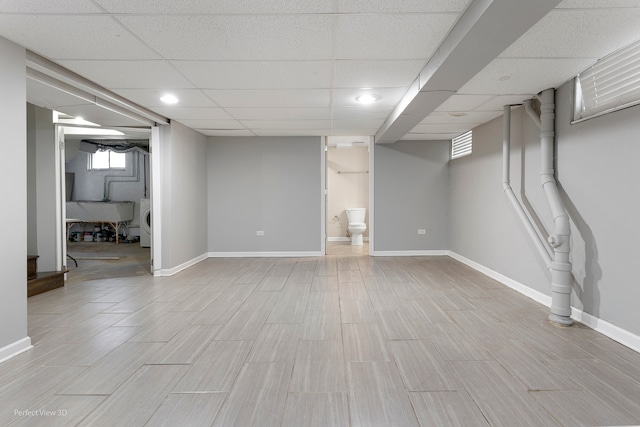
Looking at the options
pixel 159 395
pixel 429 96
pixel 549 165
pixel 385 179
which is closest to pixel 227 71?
pixel 429 96

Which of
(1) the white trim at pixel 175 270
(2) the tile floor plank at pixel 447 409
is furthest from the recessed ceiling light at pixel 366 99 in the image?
(1) the white trim at pixel 175 270

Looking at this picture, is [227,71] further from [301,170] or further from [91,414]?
[301,170]

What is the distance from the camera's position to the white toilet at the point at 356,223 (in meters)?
7.95

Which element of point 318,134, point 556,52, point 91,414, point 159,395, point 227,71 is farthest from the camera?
point 318,134

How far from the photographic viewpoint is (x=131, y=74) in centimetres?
307

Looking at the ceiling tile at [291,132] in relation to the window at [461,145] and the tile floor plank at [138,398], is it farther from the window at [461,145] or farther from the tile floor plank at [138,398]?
the tile floor plank at [138,398]

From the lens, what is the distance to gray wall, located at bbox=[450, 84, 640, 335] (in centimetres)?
252

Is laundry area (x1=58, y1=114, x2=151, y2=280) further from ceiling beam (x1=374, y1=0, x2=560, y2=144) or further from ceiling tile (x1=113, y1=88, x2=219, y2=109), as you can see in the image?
ceiling beam (x1=374, y1=0, x2=560, y2=144)

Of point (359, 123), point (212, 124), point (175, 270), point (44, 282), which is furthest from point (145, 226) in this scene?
point (359, 123)

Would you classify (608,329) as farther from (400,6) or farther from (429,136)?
(429,136)

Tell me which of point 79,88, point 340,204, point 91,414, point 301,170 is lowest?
point 91,414

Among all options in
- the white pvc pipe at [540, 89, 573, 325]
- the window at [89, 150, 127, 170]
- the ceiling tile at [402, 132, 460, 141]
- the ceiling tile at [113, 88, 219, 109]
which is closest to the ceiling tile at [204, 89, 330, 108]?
the ceiling tile at [113, 88, 219, 109]

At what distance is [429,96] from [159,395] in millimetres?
3023

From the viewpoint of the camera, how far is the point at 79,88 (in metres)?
3.38
